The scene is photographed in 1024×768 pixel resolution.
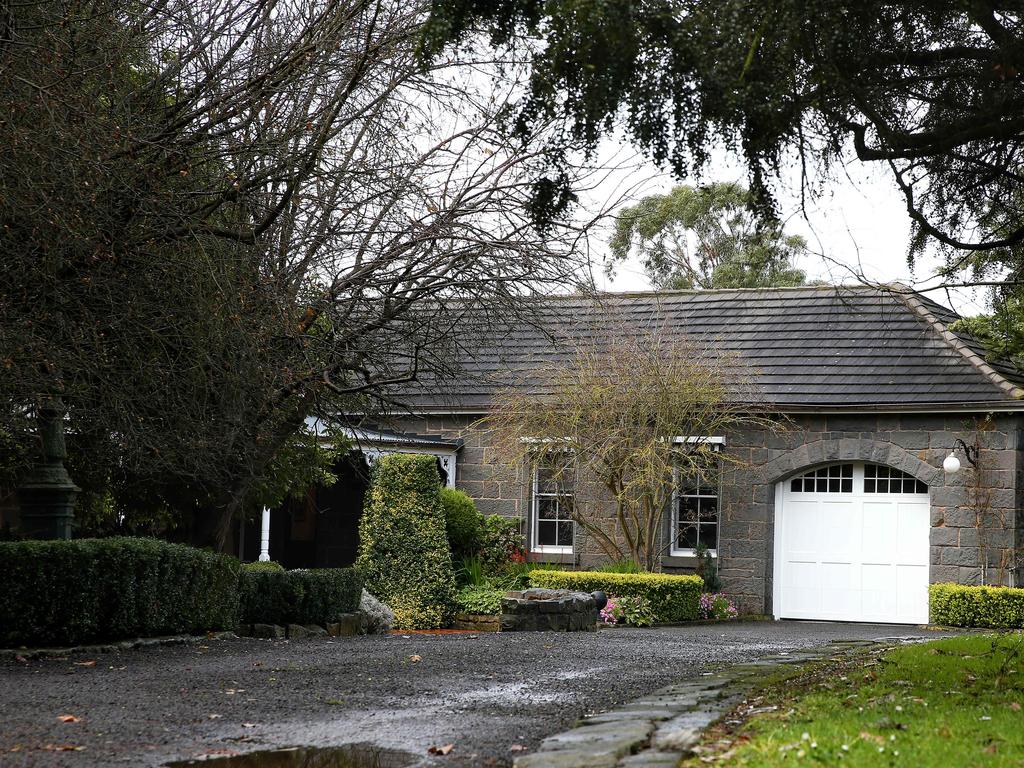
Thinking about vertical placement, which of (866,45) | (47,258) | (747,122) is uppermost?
(866,45)

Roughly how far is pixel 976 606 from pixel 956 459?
2.04 metres

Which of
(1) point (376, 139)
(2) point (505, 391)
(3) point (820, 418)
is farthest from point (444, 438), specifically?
(1) point (376, 139)

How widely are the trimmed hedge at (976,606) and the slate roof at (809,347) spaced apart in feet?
8.28

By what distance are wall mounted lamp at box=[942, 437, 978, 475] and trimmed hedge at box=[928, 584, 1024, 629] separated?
1.61m

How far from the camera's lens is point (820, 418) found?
60.5ft

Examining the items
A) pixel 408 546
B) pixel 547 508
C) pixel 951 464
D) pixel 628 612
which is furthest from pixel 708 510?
pixel 408 546

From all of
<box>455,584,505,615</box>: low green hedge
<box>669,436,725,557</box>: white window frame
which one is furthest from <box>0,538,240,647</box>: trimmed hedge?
<box>669,436,725,557</box>: white window frame

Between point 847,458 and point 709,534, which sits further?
point 709,534

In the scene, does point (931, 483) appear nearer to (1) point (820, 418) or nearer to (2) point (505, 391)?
(1) point (820, 418)

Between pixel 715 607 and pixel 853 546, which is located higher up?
pixel 853 546

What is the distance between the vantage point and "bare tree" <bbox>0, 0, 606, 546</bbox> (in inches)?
309

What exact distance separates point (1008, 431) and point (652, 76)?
12.4 m

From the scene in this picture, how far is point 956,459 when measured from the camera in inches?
680

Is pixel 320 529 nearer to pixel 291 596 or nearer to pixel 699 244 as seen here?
pixel 291 596
